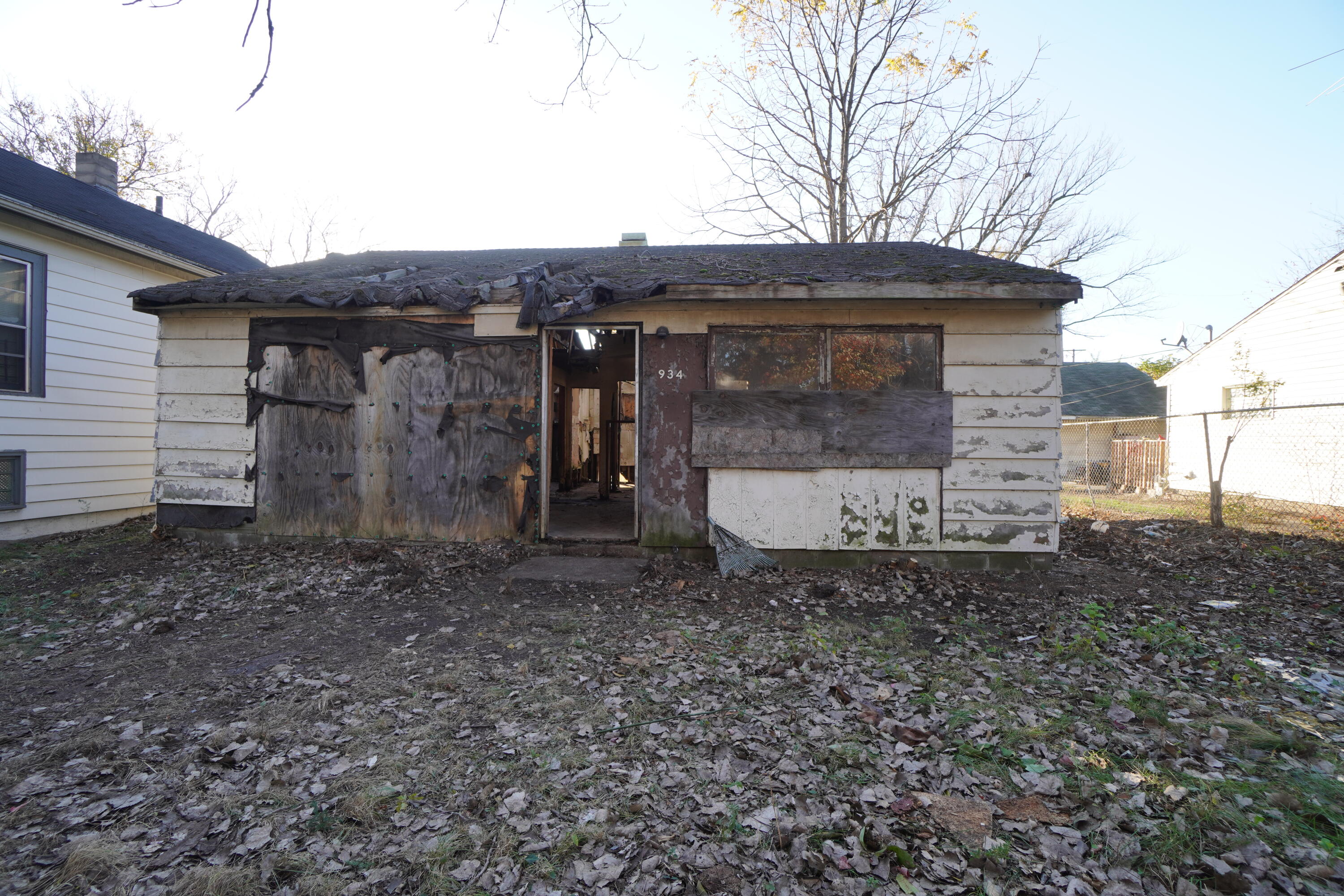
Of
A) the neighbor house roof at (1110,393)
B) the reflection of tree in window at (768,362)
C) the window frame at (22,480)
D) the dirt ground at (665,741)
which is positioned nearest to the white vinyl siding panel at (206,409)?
the dirt ground at (665,741)

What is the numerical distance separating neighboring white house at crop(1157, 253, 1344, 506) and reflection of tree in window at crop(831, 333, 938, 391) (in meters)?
7.32

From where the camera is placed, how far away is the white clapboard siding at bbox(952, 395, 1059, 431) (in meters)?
6.07

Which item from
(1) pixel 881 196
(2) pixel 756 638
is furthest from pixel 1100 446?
(2) pixel 756 638

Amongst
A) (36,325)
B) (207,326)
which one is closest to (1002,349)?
(207,326)

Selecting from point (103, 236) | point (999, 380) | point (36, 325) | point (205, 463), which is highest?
point (103, 236)

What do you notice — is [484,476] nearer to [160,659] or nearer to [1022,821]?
[160,659]

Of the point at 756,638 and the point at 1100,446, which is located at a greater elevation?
the point at 1100,446

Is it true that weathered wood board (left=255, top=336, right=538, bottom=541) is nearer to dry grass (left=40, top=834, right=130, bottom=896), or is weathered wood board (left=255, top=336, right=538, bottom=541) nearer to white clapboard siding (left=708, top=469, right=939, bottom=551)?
white clapboard siding (left=708, top=469, right=939, bottom=551)

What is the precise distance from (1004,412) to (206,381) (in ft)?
28.0

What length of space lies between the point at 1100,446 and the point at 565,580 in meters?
20.9

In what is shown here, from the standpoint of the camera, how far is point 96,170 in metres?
10.7

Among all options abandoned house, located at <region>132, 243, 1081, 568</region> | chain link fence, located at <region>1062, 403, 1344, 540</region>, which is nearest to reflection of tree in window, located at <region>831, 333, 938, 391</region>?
abandoned house, located at <region>132, 243, 1081, 568</region>

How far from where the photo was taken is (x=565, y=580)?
18.3ft

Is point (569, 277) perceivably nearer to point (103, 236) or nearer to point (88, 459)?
point (103, 236)
